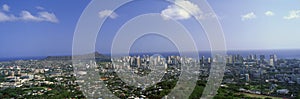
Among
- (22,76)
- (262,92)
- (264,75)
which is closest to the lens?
(262,92)

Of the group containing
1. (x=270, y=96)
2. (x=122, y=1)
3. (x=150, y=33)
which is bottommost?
(x=270, y=96)

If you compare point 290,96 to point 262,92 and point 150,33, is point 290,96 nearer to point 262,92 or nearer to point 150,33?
point 262,92

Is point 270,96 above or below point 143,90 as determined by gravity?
below

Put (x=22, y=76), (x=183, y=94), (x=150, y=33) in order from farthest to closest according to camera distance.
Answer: (x=22, y=76) < (x=183, y=94) < (x=150, y=33)

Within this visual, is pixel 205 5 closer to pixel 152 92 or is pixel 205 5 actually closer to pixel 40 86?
pixel 152 92

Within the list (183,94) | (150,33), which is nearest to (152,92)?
(183,94)

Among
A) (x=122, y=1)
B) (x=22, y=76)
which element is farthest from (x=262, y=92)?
(x=22, y=76)

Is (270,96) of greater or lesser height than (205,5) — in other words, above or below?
below

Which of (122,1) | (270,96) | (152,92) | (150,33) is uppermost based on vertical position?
(122,1)

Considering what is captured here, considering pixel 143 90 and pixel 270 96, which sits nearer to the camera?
pixel 143 90
